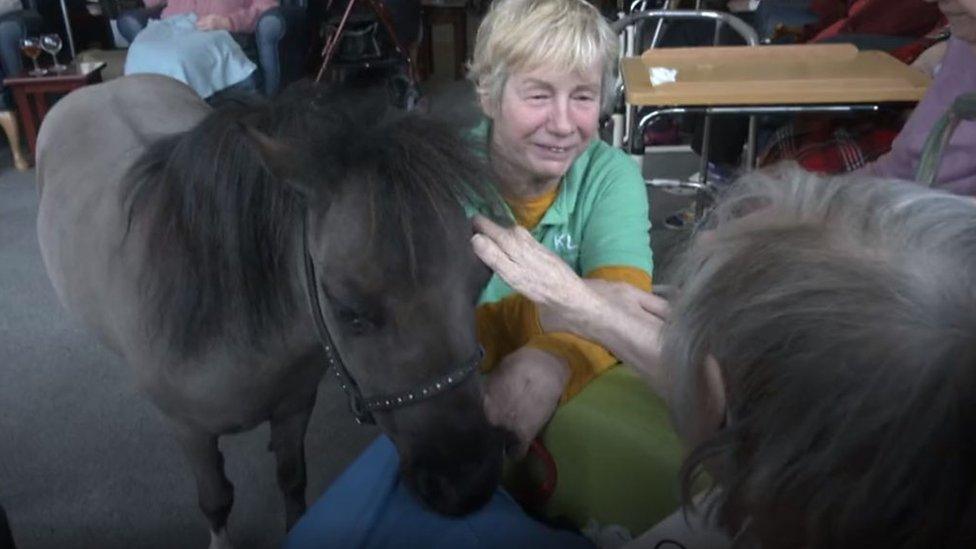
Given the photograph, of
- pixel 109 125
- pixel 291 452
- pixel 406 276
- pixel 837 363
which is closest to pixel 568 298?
pixel 406 276

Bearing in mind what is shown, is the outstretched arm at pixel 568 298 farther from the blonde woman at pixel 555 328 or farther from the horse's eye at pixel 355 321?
the horse's eye at pixel 355 321

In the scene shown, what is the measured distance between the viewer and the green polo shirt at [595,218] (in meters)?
1.22

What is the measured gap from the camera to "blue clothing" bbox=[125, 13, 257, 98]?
3713mm

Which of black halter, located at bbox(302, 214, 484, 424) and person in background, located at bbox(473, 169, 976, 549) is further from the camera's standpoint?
black halter, located at bbox(302, 214, 484, 424)

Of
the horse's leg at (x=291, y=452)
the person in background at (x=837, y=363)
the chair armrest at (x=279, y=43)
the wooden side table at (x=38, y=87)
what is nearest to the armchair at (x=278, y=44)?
the chair armrest at (x=279, y=43)

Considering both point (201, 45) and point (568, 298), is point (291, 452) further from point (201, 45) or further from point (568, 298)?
point (201, 45)

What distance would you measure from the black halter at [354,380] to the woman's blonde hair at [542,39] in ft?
1.48

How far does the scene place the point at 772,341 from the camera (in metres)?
0.45

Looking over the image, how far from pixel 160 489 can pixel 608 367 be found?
4.09ft

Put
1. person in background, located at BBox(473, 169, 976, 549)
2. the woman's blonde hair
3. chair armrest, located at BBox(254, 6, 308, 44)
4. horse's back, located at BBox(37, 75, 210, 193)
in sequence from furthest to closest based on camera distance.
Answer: chair armrest, located at BBox(254, 6, 308, 44) → horse's back, located at BBox(37, 75, 210, 193) → the woman's blonde hair → person in background, located at BBox(473, 169, 976, 549)

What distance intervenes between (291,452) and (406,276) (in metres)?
0.78

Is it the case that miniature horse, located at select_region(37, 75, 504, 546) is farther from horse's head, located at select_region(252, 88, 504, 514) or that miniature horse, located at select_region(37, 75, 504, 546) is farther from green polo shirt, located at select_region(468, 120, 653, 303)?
green polo shirt, located at select_region(468, 120, 653, 303)

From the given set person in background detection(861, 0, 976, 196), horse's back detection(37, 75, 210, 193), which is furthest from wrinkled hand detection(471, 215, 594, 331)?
horse's back detection(37, 75, 210, 193)

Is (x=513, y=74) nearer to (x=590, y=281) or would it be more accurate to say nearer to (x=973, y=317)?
(x=590, y=281)
